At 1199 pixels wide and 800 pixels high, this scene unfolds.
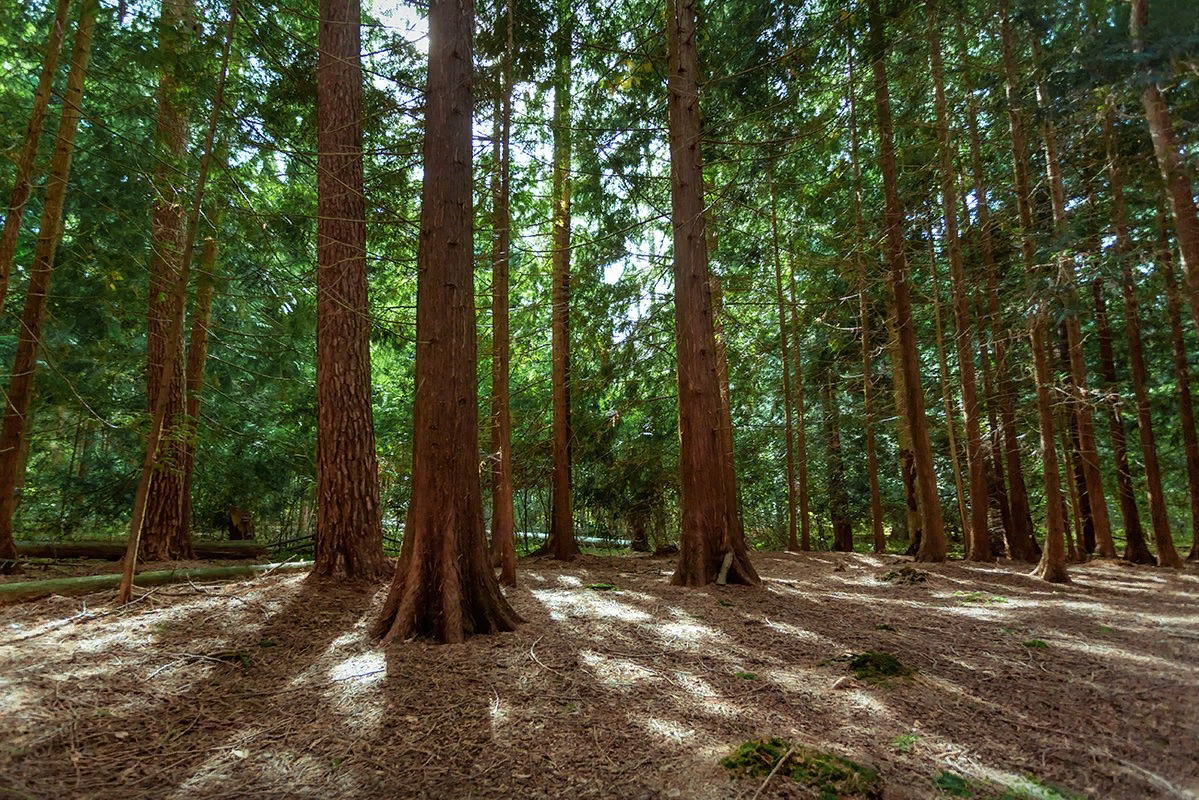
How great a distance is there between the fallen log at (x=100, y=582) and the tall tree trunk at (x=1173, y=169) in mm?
9586

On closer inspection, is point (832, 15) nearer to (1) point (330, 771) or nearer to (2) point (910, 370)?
(2) point (910, 370)

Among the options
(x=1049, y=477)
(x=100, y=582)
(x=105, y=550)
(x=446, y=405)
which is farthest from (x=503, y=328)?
(x=1049, y=477)

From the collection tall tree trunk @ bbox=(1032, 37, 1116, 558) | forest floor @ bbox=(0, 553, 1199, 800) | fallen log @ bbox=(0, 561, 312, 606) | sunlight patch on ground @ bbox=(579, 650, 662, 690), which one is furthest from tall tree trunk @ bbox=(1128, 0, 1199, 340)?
fallen log @ bbox=(0, 561, 312, 606)

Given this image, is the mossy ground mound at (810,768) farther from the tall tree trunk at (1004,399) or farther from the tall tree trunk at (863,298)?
the tall tree trunk at (1004,399)

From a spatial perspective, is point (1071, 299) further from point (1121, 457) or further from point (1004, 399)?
point (1121, 457)

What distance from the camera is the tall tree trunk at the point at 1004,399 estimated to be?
30.9 ft

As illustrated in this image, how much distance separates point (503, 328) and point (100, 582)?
4.60 m

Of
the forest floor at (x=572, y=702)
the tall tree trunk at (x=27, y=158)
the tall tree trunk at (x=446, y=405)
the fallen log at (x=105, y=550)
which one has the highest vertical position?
the tall tree trunk at (x=27, y=158)

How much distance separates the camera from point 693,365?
7.22 m

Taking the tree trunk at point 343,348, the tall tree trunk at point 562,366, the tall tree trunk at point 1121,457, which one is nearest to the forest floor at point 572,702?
the tree trunk at point 343,348

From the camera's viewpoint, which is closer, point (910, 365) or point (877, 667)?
point (877, 667)

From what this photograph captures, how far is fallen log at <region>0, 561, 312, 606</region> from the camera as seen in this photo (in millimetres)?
4802

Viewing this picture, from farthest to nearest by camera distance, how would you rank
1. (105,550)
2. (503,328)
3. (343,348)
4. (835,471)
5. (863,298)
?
(835,471) < (863,298) < (105,550) < (503,328) < (343,348)

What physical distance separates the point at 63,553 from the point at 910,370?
13.4 m
